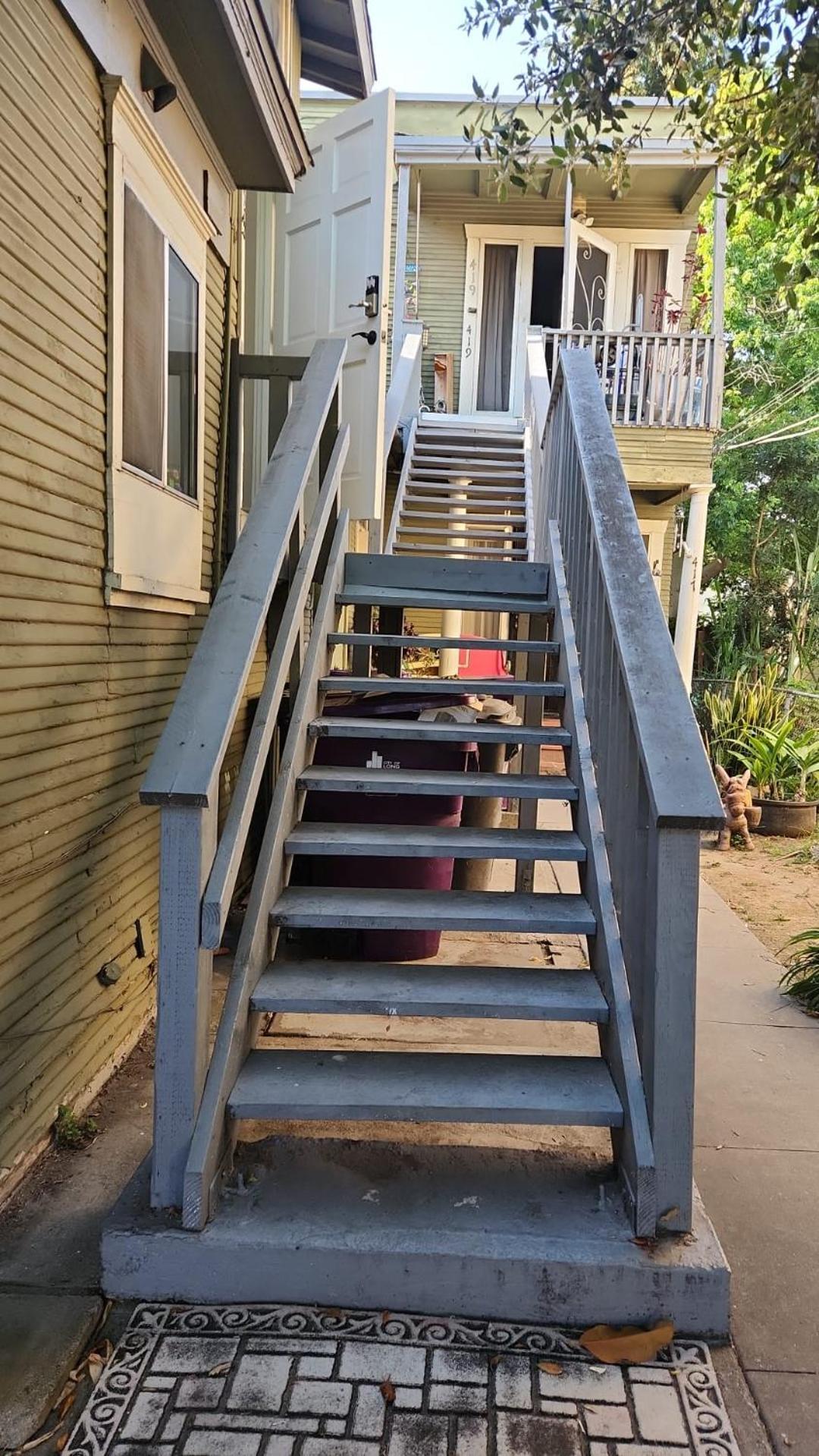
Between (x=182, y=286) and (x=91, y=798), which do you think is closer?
(x=91, y=798)

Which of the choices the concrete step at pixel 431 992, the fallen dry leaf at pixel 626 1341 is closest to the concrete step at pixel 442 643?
the concrete step at pixel 431 992

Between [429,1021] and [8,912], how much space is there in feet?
5.58

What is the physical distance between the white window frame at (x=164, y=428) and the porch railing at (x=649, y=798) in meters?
1.59

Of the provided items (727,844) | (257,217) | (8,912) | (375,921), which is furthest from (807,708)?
(8,912)

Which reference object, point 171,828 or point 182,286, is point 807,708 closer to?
point 182,286

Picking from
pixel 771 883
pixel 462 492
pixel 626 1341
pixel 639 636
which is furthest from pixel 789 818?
pixel 626 1341

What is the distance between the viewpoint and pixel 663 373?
390 inches

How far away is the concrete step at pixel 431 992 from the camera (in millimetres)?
2414

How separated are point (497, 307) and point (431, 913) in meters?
11.4

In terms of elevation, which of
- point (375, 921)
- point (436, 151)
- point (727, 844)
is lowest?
point (727, 844)

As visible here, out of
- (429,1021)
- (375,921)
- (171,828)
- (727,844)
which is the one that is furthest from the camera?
(727,844)

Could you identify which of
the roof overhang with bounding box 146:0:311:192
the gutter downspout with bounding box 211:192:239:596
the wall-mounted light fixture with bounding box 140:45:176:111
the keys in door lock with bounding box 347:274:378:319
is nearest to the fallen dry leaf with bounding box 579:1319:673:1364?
the gutter downspout with bounding box 211:192:239:596

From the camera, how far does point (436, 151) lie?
1054cm

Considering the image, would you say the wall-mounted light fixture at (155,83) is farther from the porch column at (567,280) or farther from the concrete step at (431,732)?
the porch column at (567,280)
